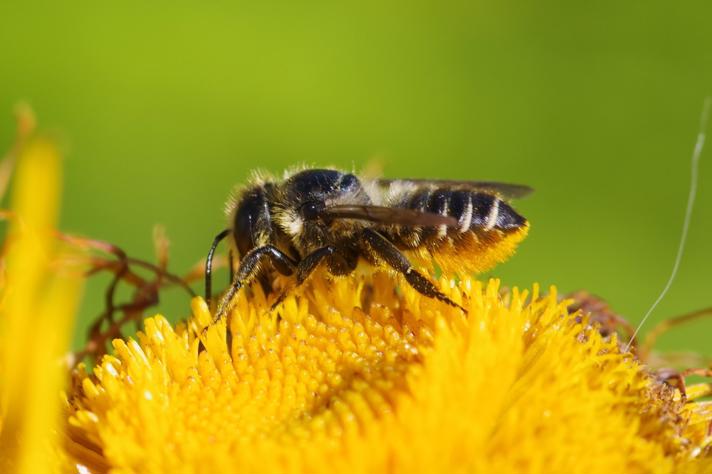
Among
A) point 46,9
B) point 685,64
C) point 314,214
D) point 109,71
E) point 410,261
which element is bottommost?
point 410,261

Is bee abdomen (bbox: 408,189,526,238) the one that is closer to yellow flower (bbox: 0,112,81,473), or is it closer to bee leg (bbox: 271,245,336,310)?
bee leg (bbox: 271,245,336,310)

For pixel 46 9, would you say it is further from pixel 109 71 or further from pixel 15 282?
pixel 15 282

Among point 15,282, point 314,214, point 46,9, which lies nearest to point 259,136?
point 46,9

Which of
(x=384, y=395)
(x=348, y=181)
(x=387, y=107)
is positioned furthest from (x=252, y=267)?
(x=387, y=107)

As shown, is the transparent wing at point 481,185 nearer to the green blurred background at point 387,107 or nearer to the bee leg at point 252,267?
the bee leg at point 252,267

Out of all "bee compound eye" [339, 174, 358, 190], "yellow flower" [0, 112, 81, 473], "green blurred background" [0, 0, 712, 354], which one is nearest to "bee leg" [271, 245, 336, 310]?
"bee compound eye" [339, 174, 358, 190]
